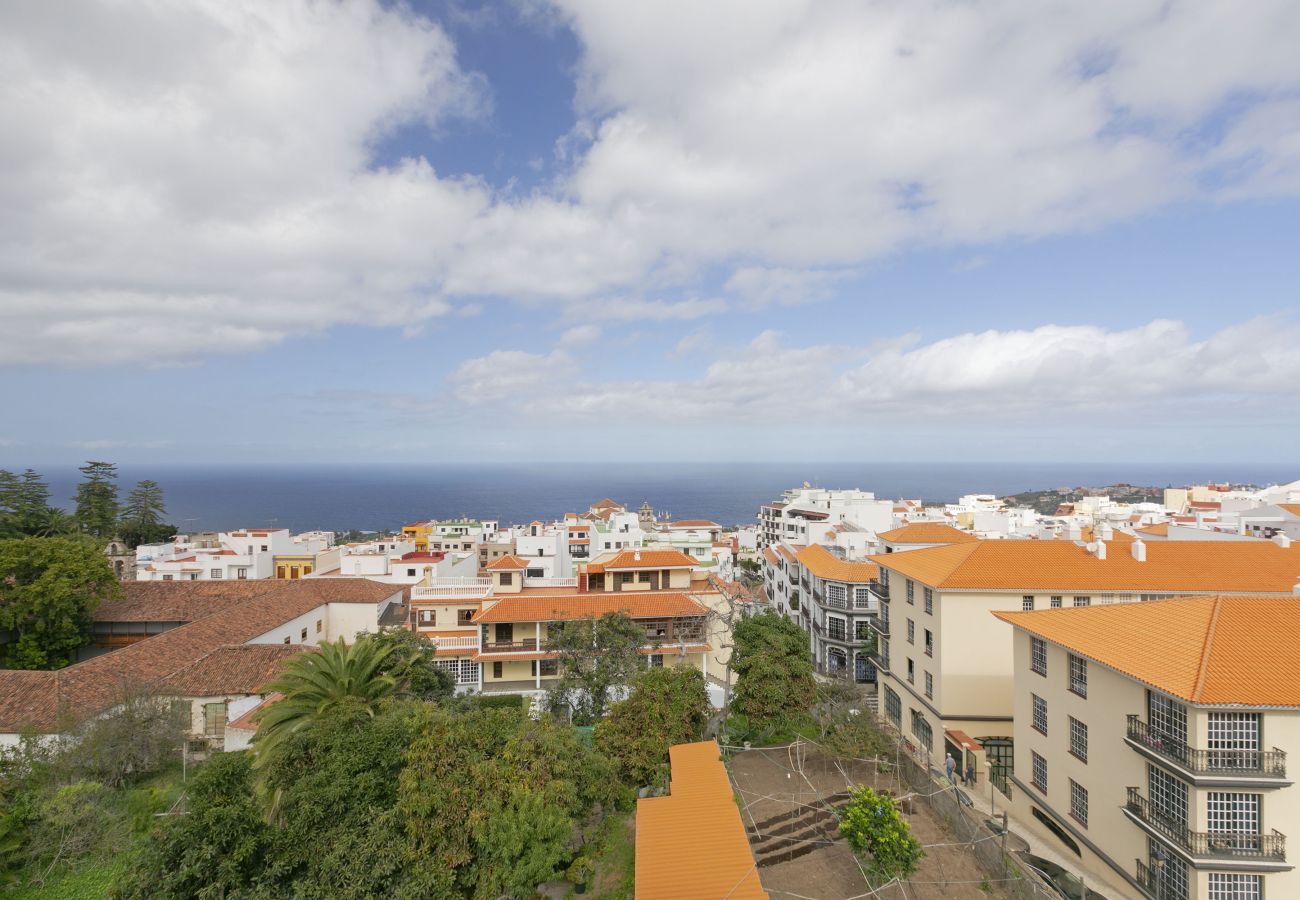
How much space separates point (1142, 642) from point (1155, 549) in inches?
460

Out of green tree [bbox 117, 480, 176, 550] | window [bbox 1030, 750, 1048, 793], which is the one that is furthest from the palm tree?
green tree [bbox 117, 480, 176, 550]

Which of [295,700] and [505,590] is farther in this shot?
[505,590]

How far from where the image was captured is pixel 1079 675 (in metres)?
15.7

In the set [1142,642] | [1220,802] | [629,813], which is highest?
[1142,642]

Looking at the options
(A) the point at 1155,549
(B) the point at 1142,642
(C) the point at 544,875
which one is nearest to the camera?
(C) the point at 544,875

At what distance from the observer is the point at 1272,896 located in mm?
11945

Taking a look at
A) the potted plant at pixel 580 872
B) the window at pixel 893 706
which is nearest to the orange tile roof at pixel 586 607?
the window at pixel 893 706

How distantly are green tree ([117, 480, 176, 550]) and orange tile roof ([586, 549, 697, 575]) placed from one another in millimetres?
59732

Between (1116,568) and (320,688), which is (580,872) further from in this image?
(1116,568)

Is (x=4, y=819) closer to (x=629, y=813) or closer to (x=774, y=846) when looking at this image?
(x=629, y=813)

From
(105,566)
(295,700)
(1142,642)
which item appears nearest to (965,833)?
(1142,642)

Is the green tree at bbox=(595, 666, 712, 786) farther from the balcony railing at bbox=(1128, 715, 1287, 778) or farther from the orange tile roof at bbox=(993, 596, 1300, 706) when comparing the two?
the balcony railing at bbox=(1128, 715, 1287, 778)

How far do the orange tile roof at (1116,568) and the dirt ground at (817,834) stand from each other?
7.31 metres

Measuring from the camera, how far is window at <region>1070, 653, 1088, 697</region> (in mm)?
15401
